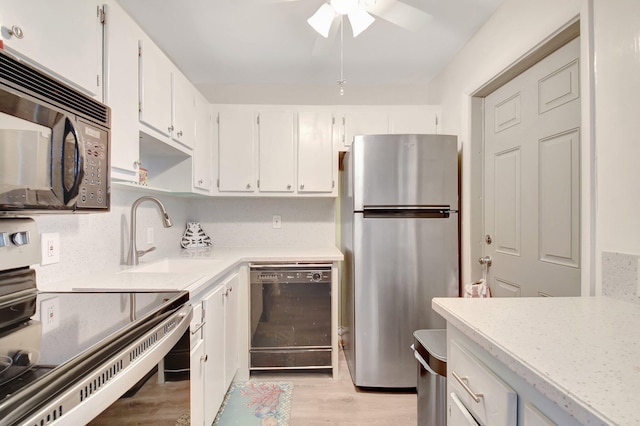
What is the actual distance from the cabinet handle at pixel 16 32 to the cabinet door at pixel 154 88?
58cm

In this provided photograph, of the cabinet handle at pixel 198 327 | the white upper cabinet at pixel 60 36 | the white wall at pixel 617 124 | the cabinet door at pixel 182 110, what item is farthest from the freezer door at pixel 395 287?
the white upper cabinet at pixel 60 36

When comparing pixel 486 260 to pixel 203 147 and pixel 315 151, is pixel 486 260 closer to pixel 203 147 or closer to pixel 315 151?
pixel 315 151

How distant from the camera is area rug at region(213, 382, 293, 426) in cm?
169

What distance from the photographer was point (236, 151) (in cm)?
242

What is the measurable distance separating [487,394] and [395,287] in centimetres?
129

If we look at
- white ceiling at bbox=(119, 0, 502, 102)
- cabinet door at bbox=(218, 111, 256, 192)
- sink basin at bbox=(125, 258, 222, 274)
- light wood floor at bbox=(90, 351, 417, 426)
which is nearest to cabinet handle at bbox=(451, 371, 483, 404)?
light wood floor at bbox=(90, 351, 417, 426)

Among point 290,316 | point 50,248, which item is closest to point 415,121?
point 290,316

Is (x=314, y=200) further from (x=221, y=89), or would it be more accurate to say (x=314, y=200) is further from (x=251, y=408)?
(x=251, y=408)

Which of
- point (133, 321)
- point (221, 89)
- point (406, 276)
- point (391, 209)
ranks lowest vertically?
point (406, 276)

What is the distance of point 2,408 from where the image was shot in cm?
40

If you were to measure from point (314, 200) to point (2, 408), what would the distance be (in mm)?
2427

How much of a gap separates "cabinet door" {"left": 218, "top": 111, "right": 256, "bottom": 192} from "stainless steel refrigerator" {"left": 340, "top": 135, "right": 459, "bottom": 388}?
0.96 m

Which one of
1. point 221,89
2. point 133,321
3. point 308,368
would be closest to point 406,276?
point 308,368

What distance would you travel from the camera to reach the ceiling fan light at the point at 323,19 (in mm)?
1489
